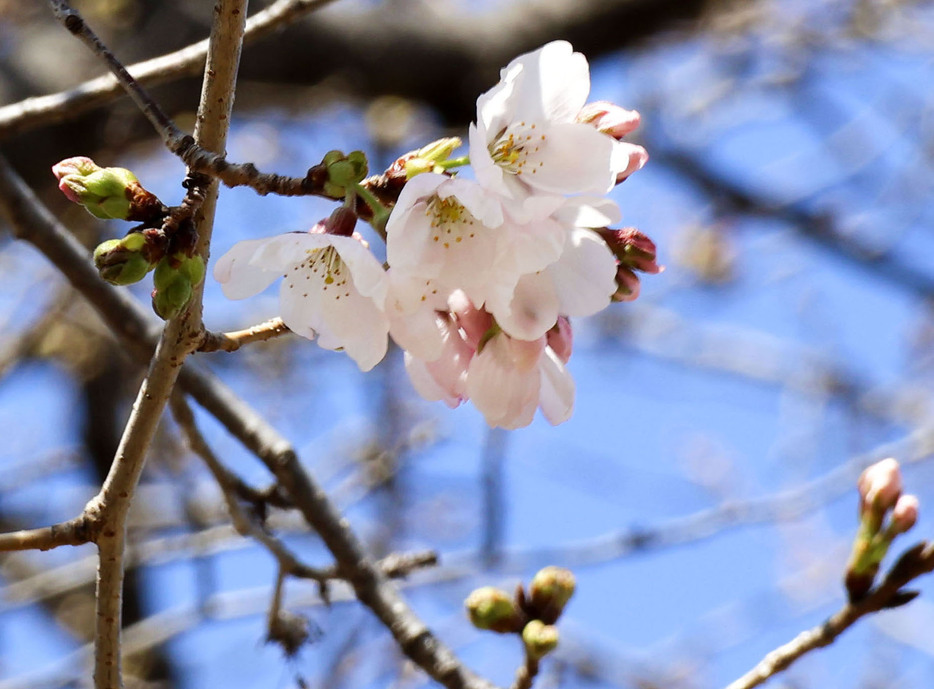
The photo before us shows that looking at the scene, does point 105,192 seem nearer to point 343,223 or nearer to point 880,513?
point 343,223

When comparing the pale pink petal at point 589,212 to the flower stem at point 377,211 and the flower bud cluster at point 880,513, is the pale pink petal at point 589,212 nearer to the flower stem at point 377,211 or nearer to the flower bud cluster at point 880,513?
the flower stem at point 377,211

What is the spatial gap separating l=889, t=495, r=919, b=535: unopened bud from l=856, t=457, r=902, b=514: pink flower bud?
1 centimetres

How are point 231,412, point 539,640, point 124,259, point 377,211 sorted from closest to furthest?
point 124,259 → point 377,211 → point 539,640 → point 231,412

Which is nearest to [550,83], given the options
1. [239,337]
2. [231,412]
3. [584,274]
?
[584,274]

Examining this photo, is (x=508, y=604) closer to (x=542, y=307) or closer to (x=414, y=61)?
(x=542, y=307)

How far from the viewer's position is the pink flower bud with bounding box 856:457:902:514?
4.80 feet

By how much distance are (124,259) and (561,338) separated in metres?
0.48

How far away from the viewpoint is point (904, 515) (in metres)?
1.46

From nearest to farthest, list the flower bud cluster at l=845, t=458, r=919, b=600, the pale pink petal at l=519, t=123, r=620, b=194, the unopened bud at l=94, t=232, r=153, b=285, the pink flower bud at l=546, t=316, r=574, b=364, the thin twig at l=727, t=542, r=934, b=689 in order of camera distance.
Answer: the unopened bud at l=94, t=232, r=153, b=285, the pale pink petal at l=519, t=123, r=620, b=194, the pink flower bud at l=546, t=316, r=574, b=364, the thin twig at l=727, t=542, r=934, b=689, the flower bud cluster at l=845, t=458, r=919, b=600

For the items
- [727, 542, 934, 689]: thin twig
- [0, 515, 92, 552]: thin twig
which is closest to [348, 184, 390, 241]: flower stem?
[0, 515, 92, 552]: thin twig

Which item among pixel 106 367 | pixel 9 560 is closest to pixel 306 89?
pixel 106 367

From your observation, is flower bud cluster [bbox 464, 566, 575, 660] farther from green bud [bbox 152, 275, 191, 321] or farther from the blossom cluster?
green bud [bbox 152, 275, 191, 321]

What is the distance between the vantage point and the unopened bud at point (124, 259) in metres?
0.88

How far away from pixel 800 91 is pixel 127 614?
3.86 metres
